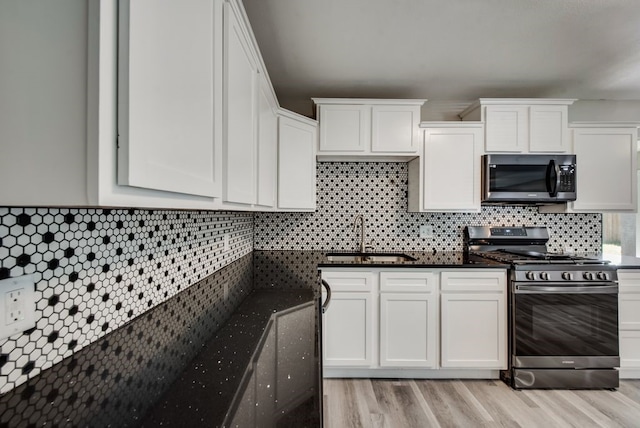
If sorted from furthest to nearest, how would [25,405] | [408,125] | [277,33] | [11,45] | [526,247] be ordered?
1. [526,247]
2. [408,125]
3. [277,33]
4. [25,405]
5. [11,45]

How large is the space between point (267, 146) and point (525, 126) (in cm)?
219

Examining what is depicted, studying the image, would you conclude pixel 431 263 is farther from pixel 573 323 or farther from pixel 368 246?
pixel 573 323

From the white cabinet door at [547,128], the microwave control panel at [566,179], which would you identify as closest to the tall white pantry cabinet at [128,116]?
the white cabinet door at [547,128]

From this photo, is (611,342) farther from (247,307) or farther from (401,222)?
(247,307)

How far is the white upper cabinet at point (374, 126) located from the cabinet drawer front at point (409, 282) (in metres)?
1.02

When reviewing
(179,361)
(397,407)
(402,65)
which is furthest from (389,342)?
(402,65)

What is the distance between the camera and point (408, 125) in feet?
8.45

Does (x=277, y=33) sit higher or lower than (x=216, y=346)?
higher

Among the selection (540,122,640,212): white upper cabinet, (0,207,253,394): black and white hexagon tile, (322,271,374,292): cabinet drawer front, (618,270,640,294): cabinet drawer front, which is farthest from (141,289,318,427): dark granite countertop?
(540,122,640,212): white upper cabinet

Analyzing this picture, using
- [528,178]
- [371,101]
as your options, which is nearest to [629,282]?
[528,178]

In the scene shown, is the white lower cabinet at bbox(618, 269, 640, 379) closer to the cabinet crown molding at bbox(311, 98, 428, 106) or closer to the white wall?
the cabinet crown molding at bbox(311, 98, 428, 106)

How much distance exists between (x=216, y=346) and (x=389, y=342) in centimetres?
173

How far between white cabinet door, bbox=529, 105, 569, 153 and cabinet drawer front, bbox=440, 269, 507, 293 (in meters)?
1.16

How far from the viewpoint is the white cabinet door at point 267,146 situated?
5.65 feet
